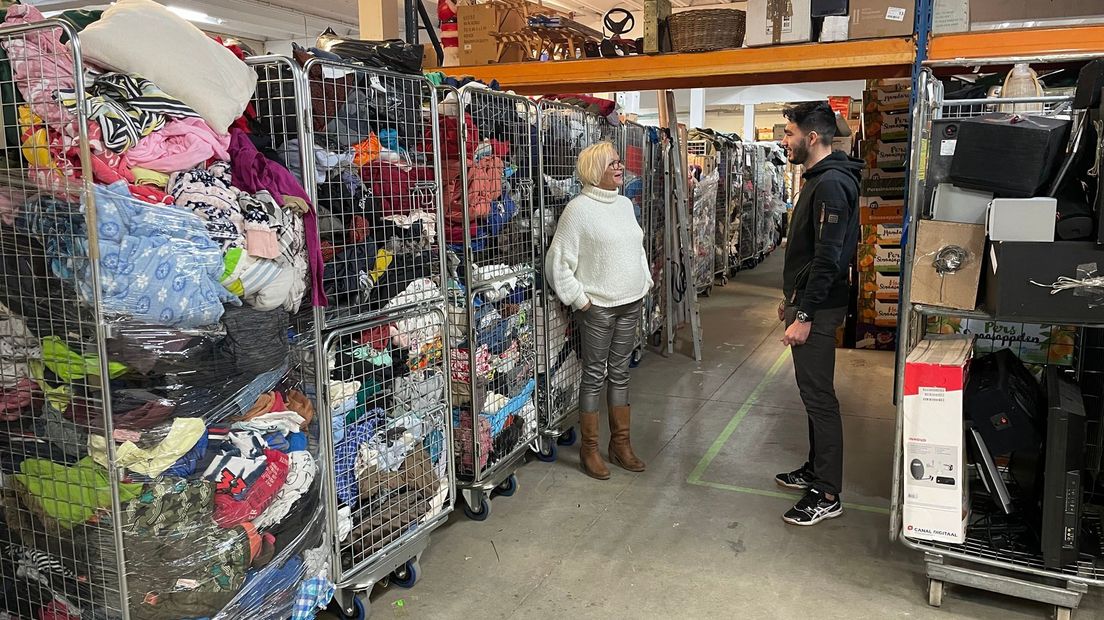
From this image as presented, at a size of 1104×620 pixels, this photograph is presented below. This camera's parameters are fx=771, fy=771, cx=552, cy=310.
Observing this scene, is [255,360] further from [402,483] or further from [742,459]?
[742,459]

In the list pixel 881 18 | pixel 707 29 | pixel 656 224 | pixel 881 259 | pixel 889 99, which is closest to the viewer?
pixel 881 18

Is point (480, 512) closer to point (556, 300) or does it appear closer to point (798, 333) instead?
point (556, 300)

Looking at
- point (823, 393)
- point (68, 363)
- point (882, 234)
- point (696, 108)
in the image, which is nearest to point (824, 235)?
point (823, 393)

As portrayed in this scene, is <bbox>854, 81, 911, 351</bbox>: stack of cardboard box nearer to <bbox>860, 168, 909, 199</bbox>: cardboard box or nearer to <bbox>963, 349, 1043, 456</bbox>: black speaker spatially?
<bbox>860, 168, 909, 199</bbox>: cardboard box

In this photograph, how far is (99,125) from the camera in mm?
1930

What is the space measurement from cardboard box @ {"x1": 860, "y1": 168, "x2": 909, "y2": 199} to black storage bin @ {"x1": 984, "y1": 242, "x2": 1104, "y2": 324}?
433cm

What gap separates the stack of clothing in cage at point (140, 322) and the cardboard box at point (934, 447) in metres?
2.13

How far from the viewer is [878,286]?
675 centimetres

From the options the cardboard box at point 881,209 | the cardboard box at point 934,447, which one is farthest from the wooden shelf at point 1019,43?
the cardboard box at point 881,209

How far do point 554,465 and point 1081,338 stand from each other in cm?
253

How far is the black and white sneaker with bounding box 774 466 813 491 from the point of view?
12.7 feet

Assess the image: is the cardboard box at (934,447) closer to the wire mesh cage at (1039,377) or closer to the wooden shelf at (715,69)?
the wire mesh cage at (1039,377)

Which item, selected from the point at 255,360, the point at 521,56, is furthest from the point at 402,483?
the point at 521,56

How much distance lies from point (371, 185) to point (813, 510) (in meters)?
2.39
